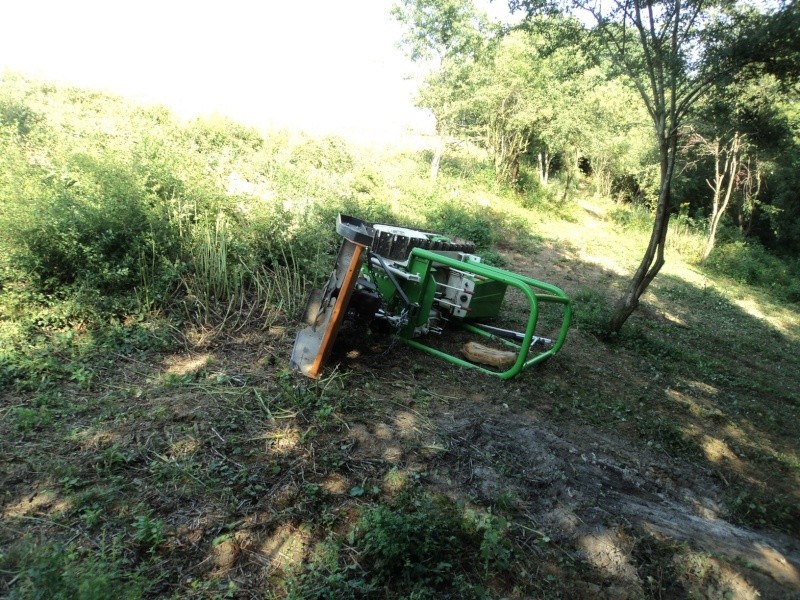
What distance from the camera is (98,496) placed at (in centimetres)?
270

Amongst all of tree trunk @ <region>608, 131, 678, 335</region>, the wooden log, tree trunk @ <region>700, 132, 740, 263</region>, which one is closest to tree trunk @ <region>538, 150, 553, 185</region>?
tree trunk @ <region>700, 132, 740, 263</region>

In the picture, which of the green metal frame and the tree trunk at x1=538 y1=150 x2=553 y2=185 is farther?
the tree trunk at x1=538 y1=150 x2=553 y2=185

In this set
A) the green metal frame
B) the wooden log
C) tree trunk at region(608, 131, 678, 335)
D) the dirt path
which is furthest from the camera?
tree trunk at region(608, 131, 678, 335)

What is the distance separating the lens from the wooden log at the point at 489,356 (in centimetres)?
509

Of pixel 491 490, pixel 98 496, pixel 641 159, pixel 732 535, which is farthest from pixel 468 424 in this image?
pixel 641 159

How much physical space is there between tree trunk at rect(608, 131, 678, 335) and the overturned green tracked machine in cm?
124

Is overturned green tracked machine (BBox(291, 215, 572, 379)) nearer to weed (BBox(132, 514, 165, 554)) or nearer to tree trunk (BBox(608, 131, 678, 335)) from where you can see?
tree trunk (BBox(608, 131, 678, 335))

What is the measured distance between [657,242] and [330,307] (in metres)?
4.97

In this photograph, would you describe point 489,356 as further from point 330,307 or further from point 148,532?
point 148,532

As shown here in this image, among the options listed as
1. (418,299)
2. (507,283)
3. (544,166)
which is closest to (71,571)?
(418,299)

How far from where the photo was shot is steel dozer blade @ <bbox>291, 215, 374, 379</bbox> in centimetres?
401

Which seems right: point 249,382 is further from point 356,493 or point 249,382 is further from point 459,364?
point 459,364

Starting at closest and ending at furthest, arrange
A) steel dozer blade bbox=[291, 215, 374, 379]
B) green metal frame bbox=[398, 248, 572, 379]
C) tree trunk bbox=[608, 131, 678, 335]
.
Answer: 1. steel dozer blade bbox=[291, 215, 374, 379]
2. green metal frame bbox=[398, 248, 572, 379]
3. tree trunk bbox=[608, 131, 678, 335]

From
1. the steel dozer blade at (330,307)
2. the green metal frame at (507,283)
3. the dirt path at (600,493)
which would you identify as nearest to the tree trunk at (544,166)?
the green metal frame at (507,283)
